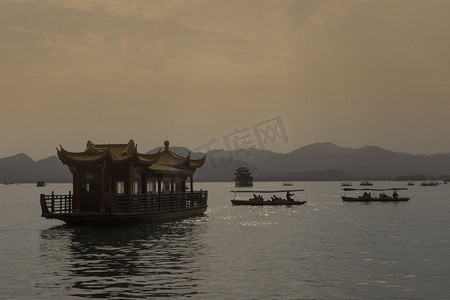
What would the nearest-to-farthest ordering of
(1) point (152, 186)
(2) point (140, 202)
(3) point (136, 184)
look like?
1. (2) point (140, 202)
2. (3) point (136, 184)
3. (1) point (152, 186)

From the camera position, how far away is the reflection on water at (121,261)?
846 inches

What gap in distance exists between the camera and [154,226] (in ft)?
159

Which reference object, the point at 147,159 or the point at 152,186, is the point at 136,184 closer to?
the point at 147,159

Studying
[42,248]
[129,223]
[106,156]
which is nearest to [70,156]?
[106,156]

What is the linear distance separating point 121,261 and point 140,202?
19.5 meters

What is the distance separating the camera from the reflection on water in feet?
70.5

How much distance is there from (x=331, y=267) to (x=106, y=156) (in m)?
23.4

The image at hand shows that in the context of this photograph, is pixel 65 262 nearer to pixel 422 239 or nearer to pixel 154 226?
pixel 154 226

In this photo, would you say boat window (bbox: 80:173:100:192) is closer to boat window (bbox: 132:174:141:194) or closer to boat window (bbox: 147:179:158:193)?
boat window (bbox: 132:174:141:194)

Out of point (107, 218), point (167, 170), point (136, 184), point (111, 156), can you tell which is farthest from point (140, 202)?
point (167, 170)

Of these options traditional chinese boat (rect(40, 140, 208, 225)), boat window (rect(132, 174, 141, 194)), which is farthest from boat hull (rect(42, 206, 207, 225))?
boat window (rect(132, 174, 141, 194))

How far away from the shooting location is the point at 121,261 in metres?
28.7

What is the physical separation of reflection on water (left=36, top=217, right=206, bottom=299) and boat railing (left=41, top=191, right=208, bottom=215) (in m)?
1.94

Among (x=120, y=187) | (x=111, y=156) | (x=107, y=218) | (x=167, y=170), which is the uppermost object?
(x=111, y=156)
